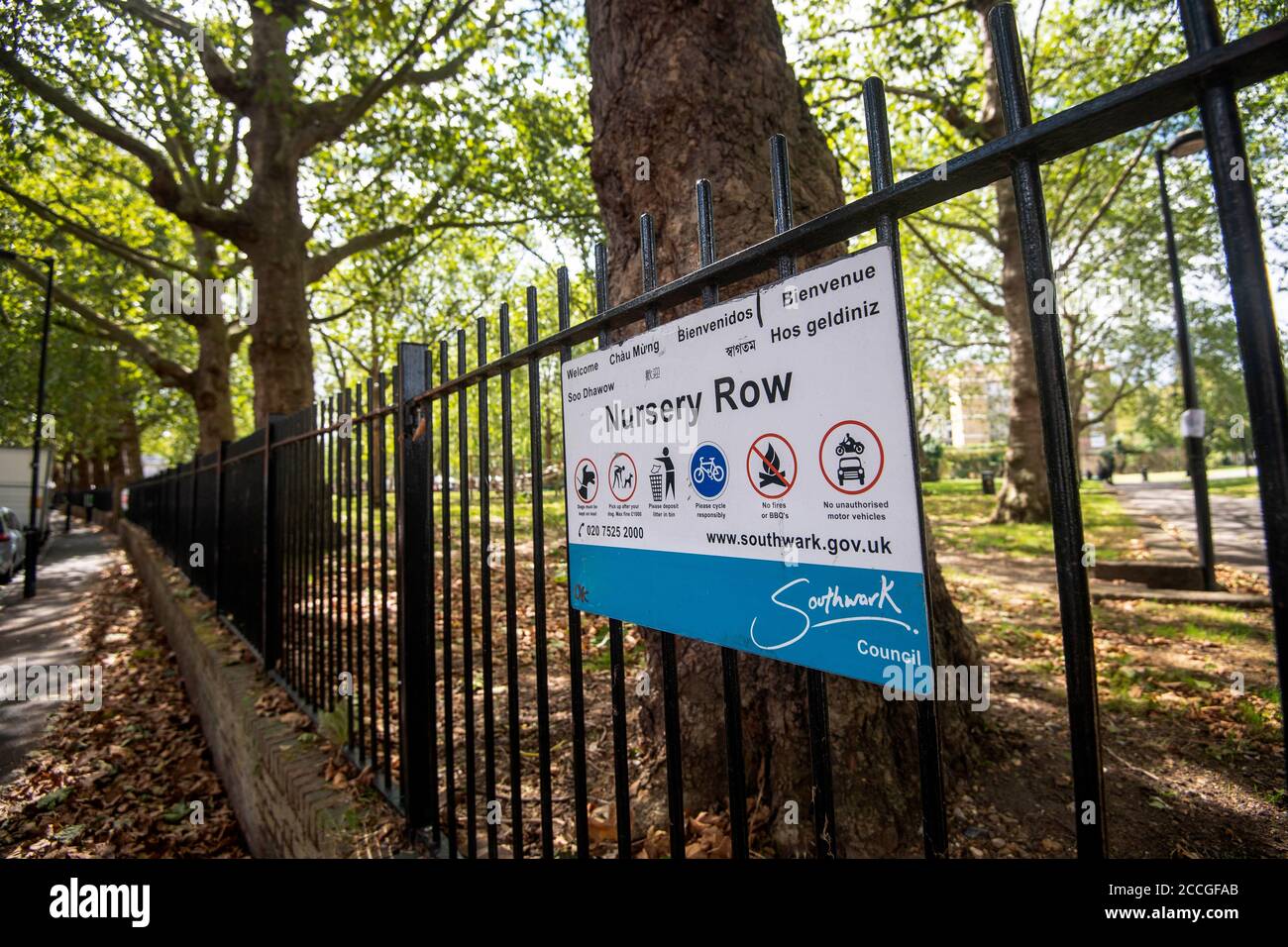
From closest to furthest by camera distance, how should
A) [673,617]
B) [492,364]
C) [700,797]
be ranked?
[673,617], [492,364], [700,797]

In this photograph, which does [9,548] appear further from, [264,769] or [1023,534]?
[1023,534]

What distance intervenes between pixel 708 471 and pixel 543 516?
1647mm

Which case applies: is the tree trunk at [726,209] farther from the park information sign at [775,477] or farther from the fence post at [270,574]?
the fence post at [270,574]

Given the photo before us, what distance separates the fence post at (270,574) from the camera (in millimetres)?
4875

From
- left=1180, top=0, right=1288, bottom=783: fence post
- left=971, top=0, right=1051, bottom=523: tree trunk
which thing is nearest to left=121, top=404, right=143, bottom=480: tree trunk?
left=971, top=0, right=1051, bottom=523: tree trunk

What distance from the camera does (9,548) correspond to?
12117 millimetres

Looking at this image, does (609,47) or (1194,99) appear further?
(609,47)

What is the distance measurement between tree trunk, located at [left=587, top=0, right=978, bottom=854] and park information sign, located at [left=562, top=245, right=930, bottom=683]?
1.18 meters

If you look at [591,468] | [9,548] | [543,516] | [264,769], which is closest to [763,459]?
[591,468]

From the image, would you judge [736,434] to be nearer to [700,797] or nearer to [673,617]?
[673,617]

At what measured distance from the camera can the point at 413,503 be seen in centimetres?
286
